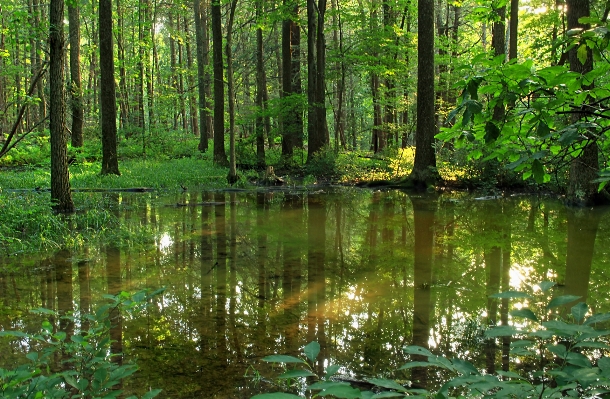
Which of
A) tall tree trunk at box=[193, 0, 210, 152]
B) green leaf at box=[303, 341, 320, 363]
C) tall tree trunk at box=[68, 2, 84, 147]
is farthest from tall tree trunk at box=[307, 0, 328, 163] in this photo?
green leaf at box=[303, 341, 320, 363]

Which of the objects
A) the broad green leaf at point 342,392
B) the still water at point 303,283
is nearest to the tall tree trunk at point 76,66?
the still water at point 303,283

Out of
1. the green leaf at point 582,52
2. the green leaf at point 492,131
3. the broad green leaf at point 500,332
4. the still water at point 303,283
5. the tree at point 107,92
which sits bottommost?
the still water at point 303,283

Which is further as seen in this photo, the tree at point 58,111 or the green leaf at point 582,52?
the tree at point 58,111

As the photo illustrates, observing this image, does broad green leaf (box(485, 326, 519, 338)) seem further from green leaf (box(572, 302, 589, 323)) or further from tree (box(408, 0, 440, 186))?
tree (box(408, 0, 440, 186))

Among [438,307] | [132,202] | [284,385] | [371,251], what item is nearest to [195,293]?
[284,385]

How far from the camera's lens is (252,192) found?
547 inches

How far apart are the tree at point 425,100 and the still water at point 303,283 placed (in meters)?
4.26

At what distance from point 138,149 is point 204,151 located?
351cm

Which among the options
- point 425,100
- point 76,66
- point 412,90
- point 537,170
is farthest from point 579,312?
point 76,66

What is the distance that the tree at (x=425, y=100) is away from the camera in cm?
1323

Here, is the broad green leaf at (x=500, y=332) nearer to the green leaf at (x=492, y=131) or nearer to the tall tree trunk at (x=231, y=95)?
the green leaf at (x=492, y=131)

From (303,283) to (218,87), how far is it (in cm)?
1490

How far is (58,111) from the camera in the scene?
8312 millimetres

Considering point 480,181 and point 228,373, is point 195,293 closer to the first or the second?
point 228,373
